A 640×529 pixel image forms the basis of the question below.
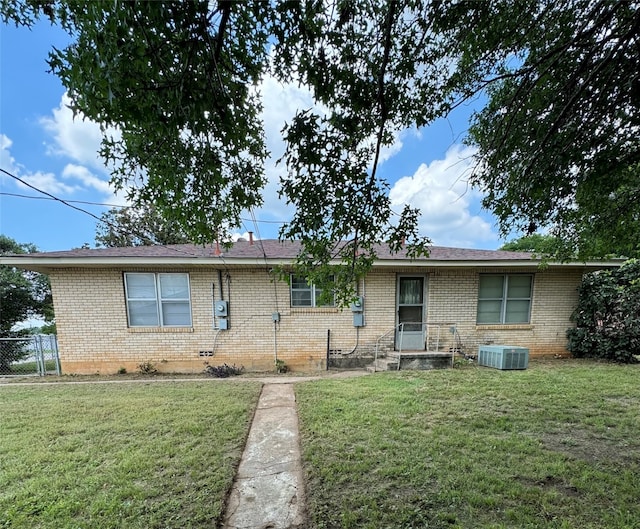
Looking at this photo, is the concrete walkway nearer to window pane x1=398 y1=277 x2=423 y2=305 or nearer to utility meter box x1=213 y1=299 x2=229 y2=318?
utility meter box x1=213 y1=299 x2=229 y2=318

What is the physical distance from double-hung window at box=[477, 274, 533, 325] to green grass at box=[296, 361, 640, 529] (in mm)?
2635

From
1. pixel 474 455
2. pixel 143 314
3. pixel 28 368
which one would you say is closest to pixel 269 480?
pixel 474 455

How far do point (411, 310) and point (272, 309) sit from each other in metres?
3.74

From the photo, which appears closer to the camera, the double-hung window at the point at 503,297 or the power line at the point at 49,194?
the power line at the point at 49,194

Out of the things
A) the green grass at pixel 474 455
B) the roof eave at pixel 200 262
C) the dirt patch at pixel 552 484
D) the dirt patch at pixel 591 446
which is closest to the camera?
the green grass at pixel 474 455

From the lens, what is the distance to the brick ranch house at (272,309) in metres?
6.78

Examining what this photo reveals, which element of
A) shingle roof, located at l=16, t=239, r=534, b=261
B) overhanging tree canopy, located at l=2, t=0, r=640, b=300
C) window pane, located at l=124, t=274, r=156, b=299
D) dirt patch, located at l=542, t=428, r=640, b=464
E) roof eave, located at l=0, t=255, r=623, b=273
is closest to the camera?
overhanging tree canopy, located at l=2, t=0, r=640, b=300

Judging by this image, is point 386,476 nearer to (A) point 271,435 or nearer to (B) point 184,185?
→ (A) point 271,435

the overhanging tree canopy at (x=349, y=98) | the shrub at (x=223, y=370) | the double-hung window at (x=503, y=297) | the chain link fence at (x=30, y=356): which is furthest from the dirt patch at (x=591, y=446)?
the chain link fence at (x=30, y=356)

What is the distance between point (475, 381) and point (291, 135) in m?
5.58

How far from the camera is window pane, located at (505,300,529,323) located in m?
7.62

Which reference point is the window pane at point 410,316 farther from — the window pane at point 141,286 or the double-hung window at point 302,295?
the window pane at point 141,286

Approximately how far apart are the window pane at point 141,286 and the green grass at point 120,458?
253cm

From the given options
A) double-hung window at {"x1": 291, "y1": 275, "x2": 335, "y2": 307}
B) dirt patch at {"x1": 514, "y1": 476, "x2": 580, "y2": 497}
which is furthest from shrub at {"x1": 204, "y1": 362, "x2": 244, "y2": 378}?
dirt patch at {"x1": 514, "y1": 476, "x2": 580, "y2": 497}
